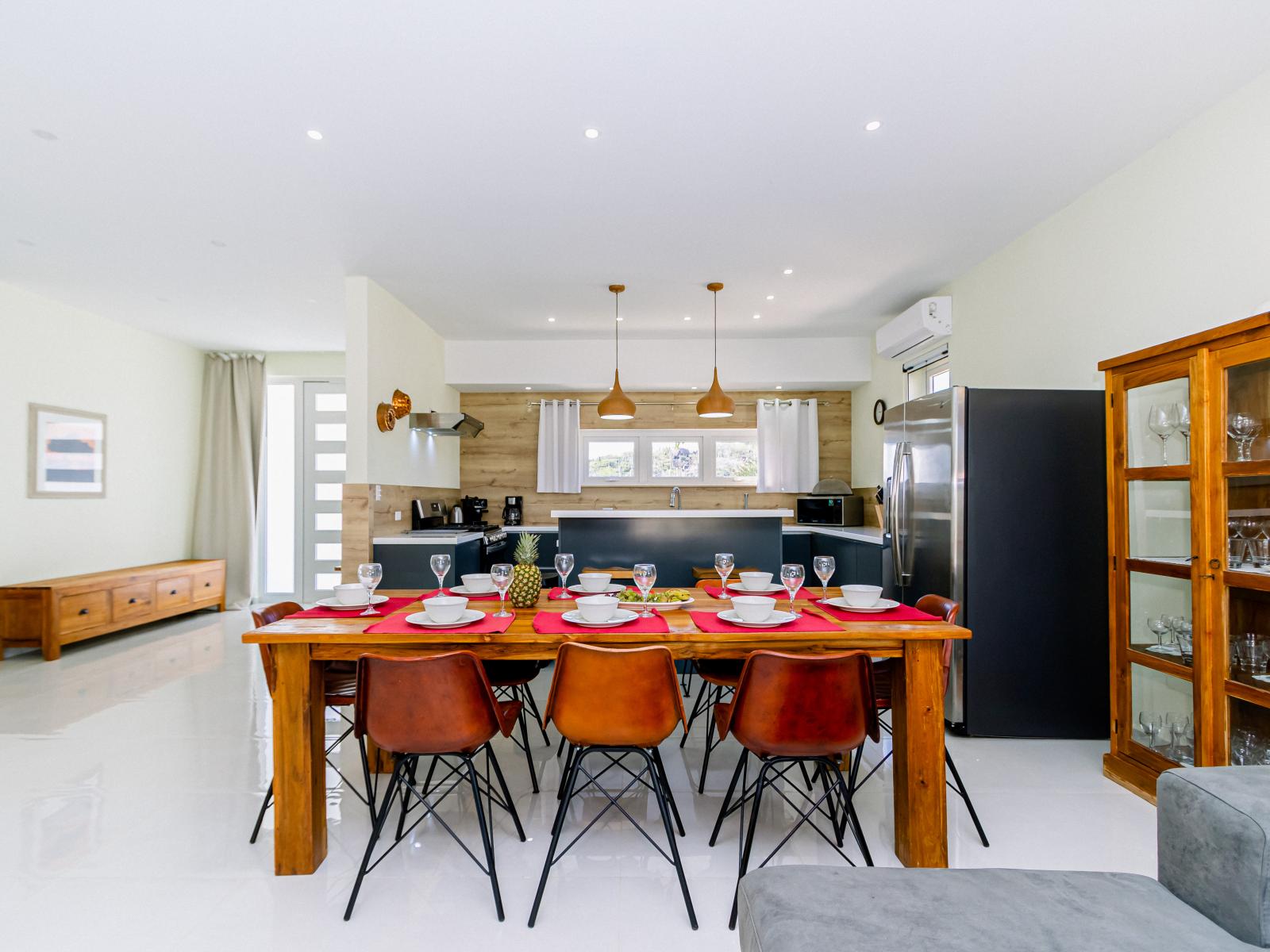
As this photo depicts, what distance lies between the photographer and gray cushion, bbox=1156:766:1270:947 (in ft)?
3.93

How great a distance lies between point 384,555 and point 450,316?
7.33 feet

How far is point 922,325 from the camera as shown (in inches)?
199

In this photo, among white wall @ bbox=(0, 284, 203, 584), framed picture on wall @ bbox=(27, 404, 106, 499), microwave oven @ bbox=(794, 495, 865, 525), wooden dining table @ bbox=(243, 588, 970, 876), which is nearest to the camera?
wooden dining table @ bbox=(243, 588, 970, 876)

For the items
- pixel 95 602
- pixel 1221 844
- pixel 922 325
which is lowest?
pixel 95 602

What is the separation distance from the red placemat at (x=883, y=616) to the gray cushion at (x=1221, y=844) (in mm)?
937

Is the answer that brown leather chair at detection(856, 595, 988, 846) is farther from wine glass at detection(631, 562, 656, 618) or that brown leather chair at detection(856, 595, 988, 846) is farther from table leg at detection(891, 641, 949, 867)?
wine glass at detection(631, 562, 656, 618)

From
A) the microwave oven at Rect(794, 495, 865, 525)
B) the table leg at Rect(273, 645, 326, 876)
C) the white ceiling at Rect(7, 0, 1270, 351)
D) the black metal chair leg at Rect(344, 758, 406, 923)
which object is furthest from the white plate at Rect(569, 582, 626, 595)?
the microwave oven at Rect(794, 495, 865, 525)

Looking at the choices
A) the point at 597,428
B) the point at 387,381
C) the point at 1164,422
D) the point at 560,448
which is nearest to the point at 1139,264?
the point at 1164,422

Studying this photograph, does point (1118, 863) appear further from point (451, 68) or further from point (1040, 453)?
point (451, 68)

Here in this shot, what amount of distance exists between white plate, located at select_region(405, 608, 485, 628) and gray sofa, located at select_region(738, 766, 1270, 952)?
1.23m

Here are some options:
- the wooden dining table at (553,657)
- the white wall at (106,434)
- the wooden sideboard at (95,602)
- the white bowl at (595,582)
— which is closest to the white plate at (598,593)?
the white bowl at (595,582)

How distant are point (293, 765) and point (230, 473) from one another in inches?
235

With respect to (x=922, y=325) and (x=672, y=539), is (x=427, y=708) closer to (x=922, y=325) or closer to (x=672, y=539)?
(x=672, y=539)

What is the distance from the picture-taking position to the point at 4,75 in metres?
2.52
